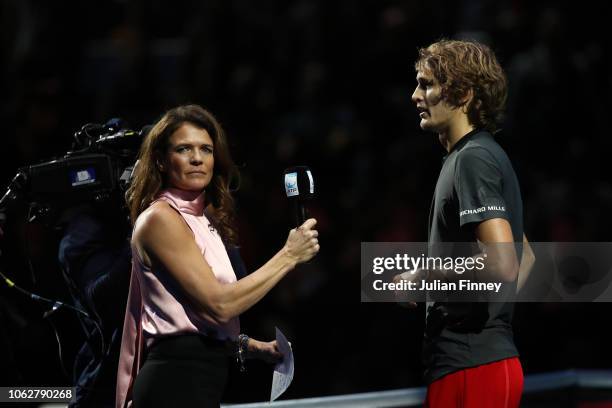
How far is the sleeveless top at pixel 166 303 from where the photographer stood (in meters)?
2.80

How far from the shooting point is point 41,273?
360 centimetres

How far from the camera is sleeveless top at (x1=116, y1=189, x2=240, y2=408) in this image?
2803 millimetres

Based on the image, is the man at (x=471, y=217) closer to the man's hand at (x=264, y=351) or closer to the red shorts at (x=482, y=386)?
the red shorts at (x=482, y=386)

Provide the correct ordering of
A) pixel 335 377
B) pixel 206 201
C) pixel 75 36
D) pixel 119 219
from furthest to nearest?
pixel 75 36 < pixel 335 377 < pixel 119 219 < pixel 206 201

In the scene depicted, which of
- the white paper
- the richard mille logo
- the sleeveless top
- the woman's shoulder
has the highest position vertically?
the woman's shoulder

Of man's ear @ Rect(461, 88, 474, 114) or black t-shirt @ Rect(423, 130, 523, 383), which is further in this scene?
man's ear @ Rect(461, 88, 474, 114)

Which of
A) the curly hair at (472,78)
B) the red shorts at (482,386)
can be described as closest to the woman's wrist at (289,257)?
the red shorts at (482,386)

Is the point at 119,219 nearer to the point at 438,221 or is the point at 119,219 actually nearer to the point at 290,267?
the point at 290,267

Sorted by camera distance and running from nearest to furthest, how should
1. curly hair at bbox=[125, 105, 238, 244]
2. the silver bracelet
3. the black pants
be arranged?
the black pants < curly hair at bbox=[125, 105, 238, 244] < the silver bracelet

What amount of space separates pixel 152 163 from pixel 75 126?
6.68 ft

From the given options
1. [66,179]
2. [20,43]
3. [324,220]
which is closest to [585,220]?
[324,220]

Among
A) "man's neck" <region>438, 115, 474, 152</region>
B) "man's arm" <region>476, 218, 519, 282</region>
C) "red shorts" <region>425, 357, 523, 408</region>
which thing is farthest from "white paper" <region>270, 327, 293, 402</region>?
"man's neck" <region>438, 115, 474, 152</region>

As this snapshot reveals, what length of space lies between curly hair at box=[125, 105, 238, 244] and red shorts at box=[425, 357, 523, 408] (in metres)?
0.73

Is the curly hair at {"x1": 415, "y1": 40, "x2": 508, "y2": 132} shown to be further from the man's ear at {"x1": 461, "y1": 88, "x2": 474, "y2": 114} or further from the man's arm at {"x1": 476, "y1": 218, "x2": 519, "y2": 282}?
the man's arm at {"x1": 476, "y1": 218, "x2": 519, "y2": 282}
